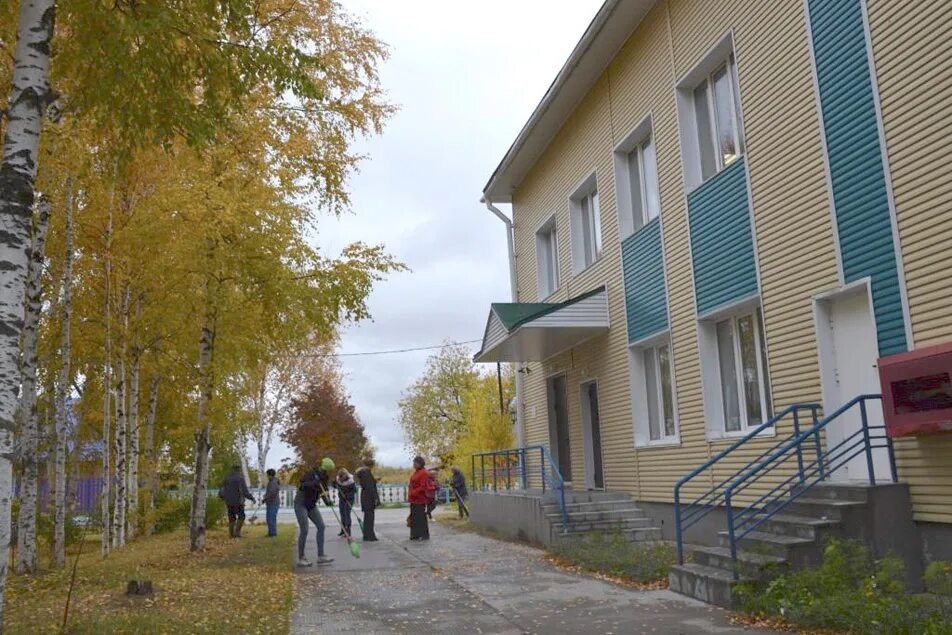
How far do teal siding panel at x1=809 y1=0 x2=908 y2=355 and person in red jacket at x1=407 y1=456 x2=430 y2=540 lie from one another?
10929 millimetres

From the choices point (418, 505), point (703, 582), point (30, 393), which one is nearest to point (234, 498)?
point (418, 505)

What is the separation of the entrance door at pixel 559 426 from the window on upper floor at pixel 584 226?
2.85 m

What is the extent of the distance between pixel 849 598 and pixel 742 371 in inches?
204

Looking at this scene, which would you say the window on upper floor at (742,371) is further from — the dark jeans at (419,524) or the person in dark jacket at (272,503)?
the person in dark jacket at (272,503)

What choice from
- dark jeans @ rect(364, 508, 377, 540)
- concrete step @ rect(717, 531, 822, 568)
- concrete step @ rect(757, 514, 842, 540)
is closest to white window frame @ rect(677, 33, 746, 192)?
Result: concrete step @ rect(757, 514, 842, 540)

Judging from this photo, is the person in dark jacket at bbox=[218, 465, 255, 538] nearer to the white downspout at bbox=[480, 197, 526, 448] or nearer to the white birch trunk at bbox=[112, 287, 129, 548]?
the white birch trunk at bbox=[112, 287, 129, 548]

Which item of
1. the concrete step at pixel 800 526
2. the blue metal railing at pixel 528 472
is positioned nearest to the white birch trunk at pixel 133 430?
the blue metal railing at pixel 528 472

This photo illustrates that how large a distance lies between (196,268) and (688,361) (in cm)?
845

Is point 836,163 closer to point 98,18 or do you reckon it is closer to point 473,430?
point 98,18

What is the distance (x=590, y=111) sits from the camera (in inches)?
653

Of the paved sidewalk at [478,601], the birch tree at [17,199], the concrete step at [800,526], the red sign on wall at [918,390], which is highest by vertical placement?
the birch tree at [17,199]

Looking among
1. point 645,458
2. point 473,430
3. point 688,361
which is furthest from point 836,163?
point 473,430

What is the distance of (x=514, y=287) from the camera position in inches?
883

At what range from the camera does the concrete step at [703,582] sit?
7.99 meters
